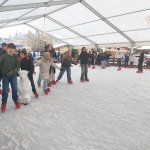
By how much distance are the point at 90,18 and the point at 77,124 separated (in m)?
10.5

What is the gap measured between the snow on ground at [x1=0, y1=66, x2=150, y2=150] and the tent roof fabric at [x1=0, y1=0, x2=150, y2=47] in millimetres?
4713

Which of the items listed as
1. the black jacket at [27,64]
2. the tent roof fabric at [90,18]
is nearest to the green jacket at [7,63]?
the black jacket at [27,64]

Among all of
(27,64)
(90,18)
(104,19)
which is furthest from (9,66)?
(90,18)

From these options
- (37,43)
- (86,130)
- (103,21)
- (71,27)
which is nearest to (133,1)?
(103,21)

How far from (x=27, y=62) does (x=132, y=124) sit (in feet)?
8.59

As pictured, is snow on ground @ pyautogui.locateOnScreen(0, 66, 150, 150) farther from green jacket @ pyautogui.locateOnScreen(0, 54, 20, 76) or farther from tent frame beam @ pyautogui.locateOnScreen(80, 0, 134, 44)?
tent frame beam @ pyautogui.locateOnScreen(80, 0, 134, 44)

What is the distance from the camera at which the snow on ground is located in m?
2.25

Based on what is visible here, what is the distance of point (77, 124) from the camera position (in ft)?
9.46

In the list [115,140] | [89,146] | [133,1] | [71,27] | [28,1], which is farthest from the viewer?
[71,27]

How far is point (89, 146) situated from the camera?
2.19m

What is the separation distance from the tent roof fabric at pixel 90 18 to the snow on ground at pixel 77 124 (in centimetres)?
471

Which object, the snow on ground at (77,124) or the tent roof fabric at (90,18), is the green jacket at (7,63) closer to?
the snow on ground at (77,124)

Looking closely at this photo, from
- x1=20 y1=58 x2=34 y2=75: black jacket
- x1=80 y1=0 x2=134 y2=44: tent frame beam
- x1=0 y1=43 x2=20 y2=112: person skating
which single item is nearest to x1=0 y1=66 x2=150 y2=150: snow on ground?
x1=0 y1=43 x2=20 y2=112: person skating

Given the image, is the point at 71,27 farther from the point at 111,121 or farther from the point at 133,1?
the point at 111,121
